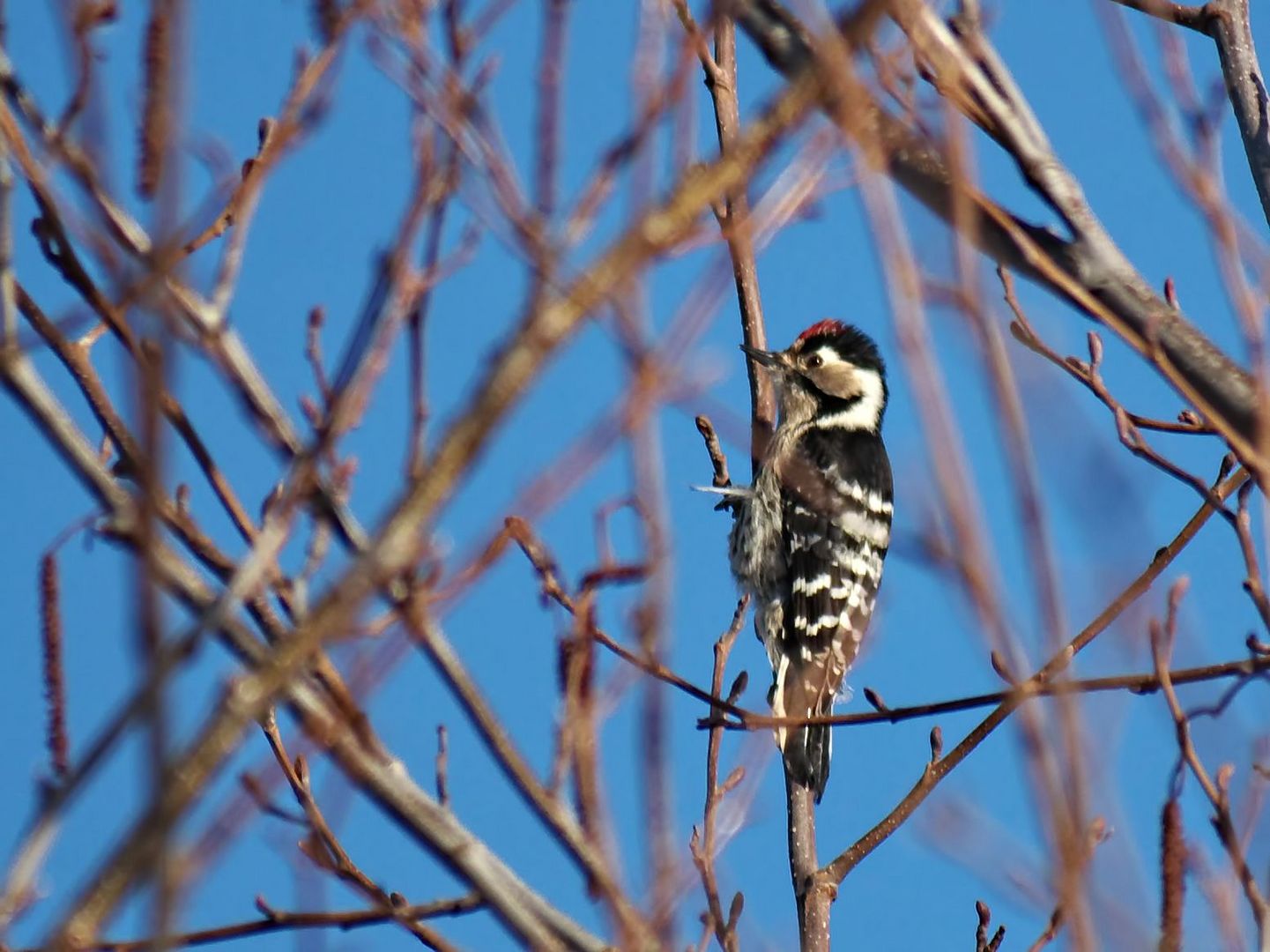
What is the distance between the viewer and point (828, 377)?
6637 mm

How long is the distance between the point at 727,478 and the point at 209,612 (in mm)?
4334

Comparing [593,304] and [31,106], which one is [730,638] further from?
[593,304]

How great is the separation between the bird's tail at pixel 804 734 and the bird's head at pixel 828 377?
4.61 feet

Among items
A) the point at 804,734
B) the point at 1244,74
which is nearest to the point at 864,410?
the point at 804,734

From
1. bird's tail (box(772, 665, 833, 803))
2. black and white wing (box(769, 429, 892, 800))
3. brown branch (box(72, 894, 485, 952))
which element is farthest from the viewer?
black and white wing (box(769, 429, 892, 800))

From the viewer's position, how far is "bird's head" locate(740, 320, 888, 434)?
21.7 feet

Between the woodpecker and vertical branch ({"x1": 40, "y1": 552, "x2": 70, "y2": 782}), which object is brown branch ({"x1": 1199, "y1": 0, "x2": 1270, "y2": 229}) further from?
vertical branch ({"x1": 40, "y1": 552, "x2": 70, "y2": 782})

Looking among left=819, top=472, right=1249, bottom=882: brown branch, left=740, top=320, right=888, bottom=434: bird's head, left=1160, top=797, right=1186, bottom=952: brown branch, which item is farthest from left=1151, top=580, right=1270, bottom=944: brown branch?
left=740, top=320, right=888, bottom=434: bird's head

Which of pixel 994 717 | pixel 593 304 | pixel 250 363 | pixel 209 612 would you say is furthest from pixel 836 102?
pixel 994 717

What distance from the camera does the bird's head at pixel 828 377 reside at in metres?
6.61

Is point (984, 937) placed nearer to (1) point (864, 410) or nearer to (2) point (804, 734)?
(2) point (804, 734)

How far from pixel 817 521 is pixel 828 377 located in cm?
85

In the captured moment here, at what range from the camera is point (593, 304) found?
124cm

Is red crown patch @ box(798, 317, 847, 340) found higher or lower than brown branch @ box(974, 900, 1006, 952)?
higher
